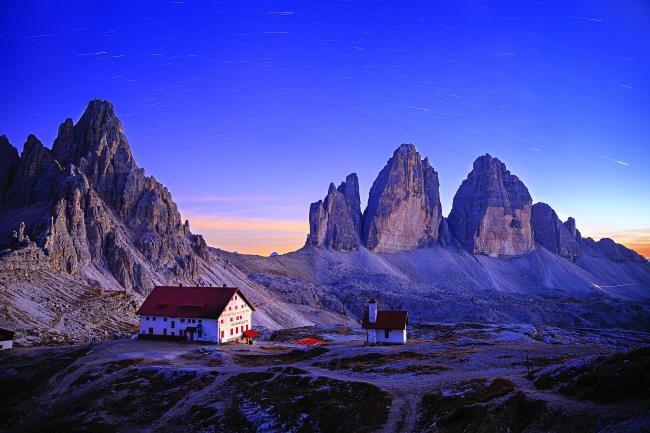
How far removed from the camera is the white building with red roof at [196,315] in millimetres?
76625

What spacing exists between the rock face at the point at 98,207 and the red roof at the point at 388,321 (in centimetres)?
8372

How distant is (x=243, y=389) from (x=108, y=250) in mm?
109837

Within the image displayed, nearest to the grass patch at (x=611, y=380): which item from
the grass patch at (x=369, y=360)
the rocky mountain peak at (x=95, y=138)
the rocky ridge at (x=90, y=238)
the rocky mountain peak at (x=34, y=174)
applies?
the grass patch at (x=369, y=360)

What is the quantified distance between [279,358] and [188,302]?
78.5 ft

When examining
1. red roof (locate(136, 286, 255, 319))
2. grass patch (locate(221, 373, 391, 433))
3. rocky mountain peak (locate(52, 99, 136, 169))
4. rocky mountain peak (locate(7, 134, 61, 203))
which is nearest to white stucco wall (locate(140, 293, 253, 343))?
red roof (locate(136, 286, 255, 319))

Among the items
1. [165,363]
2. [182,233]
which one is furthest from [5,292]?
[182,233]

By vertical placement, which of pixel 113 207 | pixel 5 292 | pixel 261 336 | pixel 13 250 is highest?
pixel 113 207

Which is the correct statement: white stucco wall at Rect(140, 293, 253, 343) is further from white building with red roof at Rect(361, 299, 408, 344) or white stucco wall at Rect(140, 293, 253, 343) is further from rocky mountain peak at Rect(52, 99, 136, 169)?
rocky mountain peak at Rect(52, 99, 136, 169)

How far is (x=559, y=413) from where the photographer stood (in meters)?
24.7

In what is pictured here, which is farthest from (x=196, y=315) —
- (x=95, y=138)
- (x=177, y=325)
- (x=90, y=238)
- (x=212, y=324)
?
(x=95, y=138)

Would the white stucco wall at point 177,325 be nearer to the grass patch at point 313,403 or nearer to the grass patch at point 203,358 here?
the grass patch at point 203,358

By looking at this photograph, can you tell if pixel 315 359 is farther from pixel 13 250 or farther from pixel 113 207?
pixel 113 207

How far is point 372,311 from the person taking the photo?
245 feet

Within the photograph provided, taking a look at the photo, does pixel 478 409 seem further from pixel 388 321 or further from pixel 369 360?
pixel 388 321
